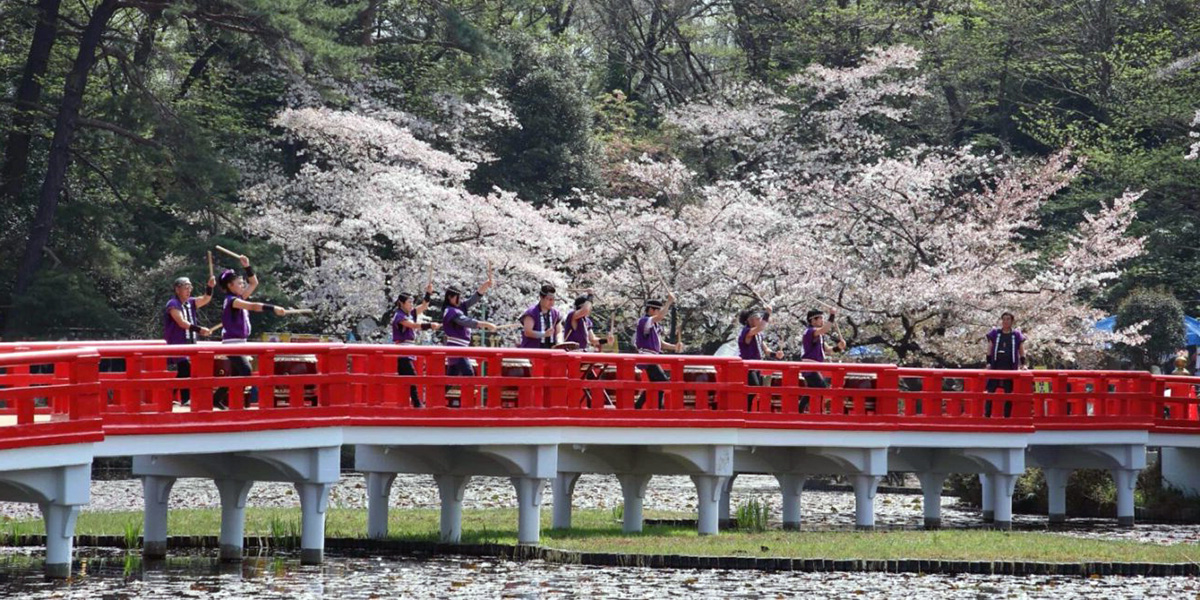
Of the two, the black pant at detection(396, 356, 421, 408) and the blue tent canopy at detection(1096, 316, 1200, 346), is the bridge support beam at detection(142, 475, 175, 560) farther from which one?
the blue tent canopy at detection(1096, 316, 1200, 346)

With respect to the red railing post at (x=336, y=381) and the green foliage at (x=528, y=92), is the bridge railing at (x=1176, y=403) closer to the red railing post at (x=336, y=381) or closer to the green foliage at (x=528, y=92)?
the red railing post at (x=336, y=381)

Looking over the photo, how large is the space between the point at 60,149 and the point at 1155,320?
79.7 ft

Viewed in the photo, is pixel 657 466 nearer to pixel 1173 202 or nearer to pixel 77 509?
pixel 77 509

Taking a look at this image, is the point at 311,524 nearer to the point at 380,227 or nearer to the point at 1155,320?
the point at 380,227

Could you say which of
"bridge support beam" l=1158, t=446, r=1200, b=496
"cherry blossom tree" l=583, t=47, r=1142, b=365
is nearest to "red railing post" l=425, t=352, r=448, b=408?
"bridge support beam" l=1158, t=446, r=1200, b=496

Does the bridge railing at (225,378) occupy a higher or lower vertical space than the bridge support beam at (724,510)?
higher

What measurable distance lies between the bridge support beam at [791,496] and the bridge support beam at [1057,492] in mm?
5017

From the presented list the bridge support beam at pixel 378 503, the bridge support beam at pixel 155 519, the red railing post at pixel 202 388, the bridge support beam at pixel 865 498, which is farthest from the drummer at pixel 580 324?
the red railing post at pixel 202 388

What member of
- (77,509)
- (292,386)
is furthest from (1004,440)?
(77,509)

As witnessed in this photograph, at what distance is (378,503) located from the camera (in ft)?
79.3

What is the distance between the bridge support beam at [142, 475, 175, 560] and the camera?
2220 centimetres

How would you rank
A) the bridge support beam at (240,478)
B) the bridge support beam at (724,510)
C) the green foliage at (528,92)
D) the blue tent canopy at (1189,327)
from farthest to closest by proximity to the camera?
1. the blue tent canopy at (1189,327)
2. the green foliage at (528,92)
3. the bridge support beam at (724,510)
4. the bridge support beam at (240,478)

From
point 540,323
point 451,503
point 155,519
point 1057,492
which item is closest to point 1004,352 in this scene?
point 1057,492

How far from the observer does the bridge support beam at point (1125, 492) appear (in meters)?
29.8
